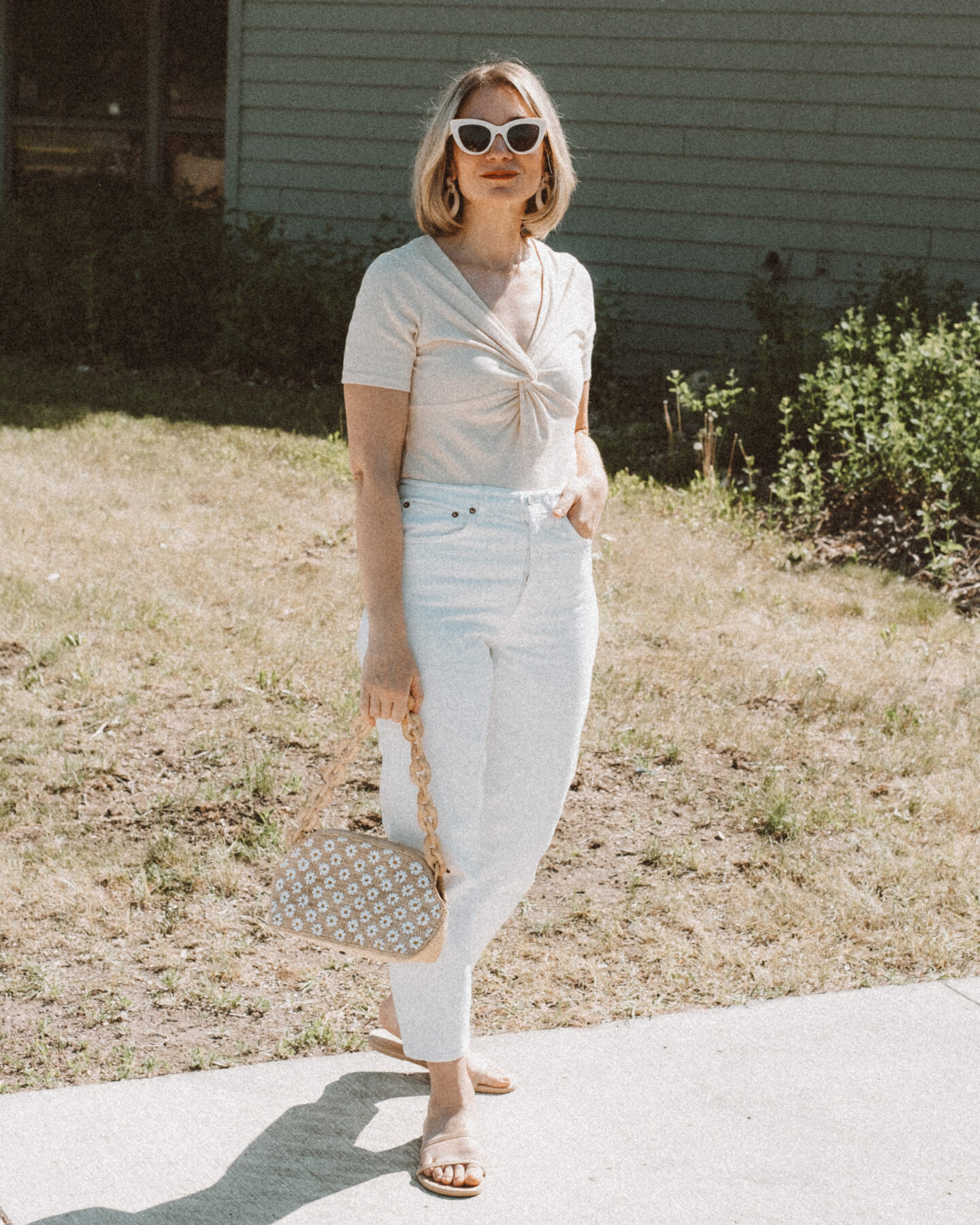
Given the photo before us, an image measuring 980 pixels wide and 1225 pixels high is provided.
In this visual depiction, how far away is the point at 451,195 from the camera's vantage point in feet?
8.02

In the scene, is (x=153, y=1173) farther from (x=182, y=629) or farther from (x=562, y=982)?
(x=182, y=629)

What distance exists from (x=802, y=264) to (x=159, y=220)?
4.68m

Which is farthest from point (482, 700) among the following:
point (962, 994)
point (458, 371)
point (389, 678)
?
point (962, 994)

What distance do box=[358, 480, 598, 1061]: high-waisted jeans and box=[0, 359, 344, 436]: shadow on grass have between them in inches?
216

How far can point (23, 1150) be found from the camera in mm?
2459

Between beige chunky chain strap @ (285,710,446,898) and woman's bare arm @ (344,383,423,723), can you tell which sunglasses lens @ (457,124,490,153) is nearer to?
woman's bare arm @ (344,383,423,723)

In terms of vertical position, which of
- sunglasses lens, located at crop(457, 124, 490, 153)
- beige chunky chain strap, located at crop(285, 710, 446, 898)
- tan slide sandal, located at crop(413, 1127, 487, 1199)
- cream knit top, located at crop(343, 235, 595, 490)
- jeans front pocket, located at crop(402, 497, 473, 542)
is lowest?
tan slide sandal, located at crop(413, 1127, 487, 1199)

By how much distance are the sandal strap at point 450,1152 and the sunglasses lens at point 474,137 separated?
5.71 ft

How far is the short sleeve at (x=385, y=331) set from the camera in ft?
7.52

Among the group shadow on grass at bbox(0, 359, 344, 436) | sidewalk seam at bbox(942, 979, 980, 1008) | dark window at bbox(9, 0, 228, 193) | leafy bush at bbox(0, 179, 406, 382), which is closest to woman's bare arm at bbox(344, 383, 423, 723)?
sidewalk seam at bbox(942, 979, 980, 1008)

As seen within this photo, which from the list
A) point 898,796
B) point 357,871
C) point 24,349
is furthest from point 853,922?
point 24,349

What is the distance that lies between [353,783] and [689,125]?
691 cm

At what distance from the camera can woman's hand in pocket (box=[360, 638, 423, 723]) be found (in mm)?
2357

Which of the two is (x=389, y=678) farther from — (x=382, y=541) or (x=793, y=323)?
(x=793, y=323)
